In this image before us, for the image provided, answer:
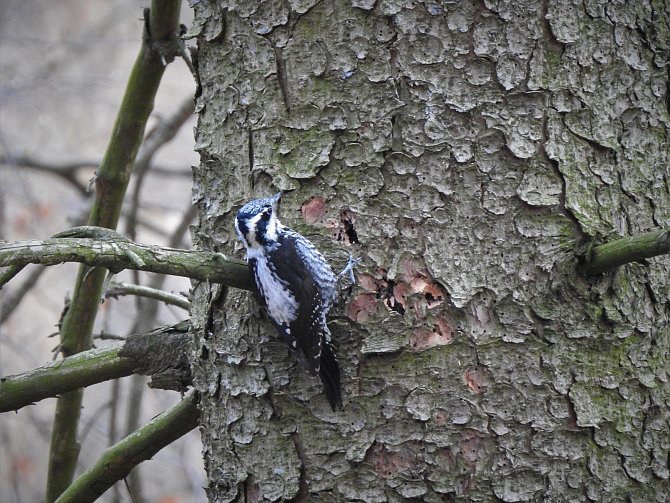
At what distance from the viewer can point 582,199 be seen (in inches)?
86.8

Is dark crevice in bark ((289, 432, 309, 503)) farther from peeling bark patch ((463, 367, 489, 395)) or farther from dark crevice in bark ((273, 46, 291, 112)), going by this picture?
dark crevice in bark ((273, 46, 291, 112))

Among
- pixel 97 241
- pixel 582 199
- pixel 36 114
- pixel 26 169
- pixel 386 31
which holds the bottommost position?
pixel 582 199

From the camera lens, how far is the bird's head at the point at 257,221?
→ 2.30 metres

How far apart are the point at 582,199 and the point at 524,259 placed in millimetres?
241

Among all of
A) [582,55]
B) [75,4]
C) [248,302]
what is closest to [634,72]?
[582,55]

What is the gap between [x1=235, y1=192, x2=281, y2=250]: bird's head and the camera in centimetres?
230

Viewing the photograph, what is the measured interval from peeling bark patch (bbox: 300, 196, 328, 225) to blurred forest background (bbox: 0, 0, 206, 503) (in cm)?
149

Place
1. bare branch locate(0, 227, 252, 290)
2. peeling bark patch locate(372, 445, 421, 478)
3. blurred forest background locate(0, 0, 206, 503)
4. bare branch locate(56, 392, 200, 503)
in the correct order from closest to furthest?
A: bare branch locate(0, 227, 252, 290) < peeling bark patch locate(372, 445, 421, 478) < bare branch locate(56, 392, 200, 503) < blurred forest background locate(0, 0, 206, 503)

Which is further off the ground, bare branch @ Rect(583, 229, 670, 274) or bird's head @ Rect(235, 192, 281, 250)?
bird's head @ Rect(235, 192, 281, 250)

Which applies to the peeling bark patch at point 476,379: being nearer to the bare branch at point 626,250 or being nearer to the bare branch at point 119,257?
the bare branch at point 626,250

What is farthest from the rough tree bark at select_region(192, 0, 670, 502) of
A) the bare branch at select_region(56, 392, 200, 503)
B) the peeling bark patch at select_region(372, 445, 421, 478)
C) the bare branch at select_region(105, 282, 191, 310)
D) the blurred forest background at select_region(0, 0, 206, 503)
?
the blurred forest background at select_region(0, 0, 206, 503)

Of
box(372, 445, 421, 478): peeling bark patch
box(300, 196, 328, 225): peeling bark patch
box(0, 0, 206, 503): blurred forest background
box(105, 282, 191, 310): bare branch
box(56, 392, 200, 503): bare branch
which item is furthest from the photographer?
box(0, 0, 206, 503): blurred forest background

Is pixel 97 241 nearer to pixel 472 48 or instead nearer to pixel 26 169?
pixel 472 48

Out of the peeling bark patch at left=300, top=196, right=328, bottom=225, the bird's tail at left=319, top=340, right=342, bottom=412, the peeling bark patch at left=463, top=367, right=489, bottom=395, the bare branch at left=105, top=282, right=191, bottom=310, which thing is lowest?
the peeling bark patch at left=463, top=367, right=489, bottom=395
